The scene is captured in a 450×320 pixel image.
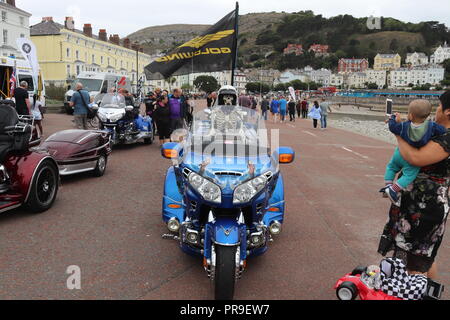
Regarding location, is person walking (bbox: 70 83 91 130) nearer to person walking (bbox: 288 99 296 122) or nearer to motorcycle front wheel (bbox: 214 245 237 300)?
motorcycle front wheel (bbox: 214 245 237 300)

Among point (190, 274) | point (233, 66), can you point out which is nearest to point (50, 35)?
point (233, 66)

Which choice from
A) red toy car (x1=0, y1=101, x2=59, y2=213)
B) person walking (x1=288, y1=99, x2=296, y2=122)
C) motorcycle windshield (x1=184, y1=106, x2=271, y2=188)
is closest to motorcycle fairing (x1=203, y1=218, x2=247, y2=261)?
motorcycle windshield (x1=184, y1=106, x2=271, y2=188)

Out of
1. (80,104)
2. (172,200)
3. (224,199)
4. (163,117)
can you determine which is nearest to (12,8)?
(80,104)

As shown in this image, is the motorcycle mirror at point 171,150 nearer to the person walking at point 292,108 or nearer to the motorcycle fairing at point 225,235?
the motorcycle fairing at point 225,235

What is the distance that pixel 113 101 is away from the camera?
505 inches

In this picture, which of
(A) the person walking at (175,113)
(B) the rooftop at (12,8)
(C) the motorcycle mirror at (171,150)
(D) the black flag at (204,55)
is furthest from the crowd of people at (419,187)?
(B) the rooftop at (12,8)

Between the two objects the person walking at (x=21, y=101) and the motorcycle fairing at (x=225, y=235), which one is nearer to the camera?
the motorcycle fairing at (x=225, y=235)

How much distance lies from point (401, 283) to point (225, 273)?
4.53ft

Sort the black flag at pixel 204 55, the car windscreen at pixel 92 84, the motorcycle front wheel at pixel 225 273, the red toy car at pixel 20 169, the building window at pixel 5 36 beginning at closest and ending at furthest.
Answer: the motorcycle front wheel at pixel 225 273 → the red toy car at pixel 20 169 → the black flag at pixel 204 55 → the car windscreen at pixel 92 84 → the building window at pixel 5 36

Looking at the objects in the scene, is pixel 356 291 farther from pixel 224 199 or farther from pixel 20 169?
pixel 20 169

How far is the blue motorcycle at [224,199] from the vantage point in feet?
12.0

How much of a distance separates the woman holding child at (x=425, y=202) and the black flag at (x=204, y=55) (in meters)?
5.45

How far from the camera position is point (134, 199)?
7.16 meters

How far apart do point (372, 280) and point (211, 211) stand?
1.49 m
